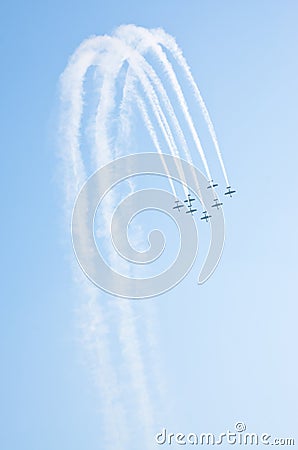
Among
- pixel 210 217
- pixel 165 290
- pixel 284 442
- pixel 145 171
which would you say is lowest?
pixel 284 442

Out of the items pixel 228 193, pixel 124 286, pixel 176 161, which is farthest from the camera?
pixel 228 193

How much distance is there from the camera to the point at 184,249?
49062 millimetres

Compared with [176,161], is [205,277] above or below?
below

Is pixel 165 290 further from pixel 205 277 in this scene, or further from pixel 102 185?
pixel 102 185

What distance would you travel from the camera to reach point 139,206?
48500 millimetres

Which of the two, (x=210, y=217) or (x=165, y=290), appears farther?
(x=210, y=217)

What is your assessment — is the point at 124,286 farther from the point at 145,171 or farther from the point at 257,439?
the point at 257,439

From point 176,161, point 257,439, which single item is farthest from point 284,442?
point 176,161

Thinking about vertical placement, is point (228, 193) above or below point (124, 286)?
above

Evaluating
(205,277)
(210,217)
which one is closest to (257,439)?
(205,277)

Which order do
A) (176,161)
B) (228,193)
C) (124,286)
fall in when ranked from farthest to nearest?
(228,193)
(124,286)
(176,161)

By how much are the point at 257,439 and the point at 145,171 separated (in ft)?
64.3

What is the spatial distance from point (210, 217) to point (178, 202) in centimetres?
289

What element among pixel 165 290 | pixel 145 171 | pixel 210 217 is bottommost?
pixel 165 290
